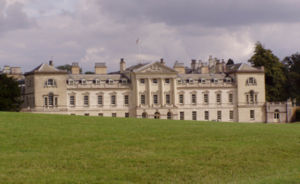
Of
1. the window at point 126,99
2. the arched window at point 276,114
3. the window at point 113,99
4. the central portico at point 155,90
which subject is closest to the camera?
the central portico at point 155,90

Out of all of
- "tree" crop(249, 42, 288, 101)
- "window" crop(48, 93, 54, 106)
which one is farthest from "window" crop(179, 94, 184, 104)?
"window" crop(48, 93, 54, 106)

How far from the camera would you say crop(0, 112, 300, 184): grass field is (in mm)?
17609

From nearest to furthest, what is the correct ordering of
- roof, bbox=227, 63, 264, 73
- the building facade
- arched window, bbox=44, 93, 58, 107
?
arched window, bbox=44, 93, 58, 107 < the building facade < roof, bbox=227, 63, 264, 73

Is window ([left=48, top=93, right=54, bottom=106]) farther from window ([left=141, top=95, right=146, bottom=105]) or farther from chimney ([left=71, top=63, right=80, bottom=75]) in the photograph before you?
window ([left=141, top=95, right=146, bottom=105])

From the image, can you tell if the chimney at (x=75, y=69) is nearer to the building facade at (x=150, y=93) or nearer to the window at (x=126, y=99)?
the building facade at (x=150, y=93)

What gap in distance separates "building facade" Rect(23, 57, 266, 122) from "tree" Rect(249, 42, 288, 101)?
4.38 metres

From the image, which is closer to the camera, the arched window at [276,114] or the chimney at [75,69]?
the chimney at [75,69]

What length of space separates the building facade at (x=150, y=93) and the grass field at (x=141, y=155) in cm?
4354

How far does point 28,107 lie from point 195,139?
50.7m

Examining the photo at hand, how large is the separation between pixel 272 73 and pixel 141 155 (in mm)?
66450

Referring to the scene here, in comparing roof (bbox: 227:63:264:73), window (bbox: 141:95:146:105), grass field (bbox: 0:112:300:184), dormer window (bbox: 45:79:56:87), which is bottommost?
grass field (bbox: 0:112:300:184)

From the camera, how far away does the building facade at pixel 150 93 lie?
237 ft

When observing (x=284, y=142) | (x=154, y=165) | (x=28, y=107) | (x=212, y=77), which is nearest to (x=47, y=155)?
(x=154, y=165)

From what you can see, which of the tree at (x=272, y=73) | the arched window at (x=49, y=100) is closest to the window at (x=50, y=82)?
the arched window at (x=49, y=100)
